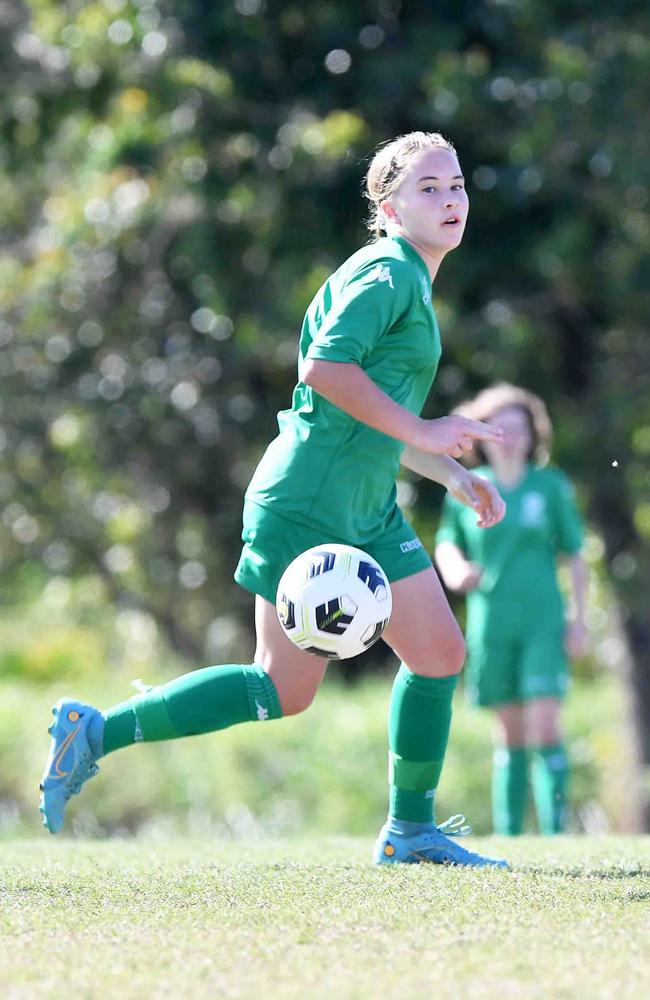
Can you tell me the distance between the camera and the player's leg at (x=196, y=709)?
15.2 feet

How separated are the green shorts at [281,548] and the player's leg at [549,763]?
3.17 m

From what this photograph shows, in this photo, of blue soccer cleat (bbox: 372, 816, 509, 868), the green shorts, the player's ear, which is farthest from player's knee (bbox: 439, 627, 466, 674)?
the player's ear

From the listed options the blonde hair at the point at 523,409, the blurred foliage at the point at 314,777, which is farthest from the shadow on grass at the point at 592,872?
the blurred foliage at the point at 314,777

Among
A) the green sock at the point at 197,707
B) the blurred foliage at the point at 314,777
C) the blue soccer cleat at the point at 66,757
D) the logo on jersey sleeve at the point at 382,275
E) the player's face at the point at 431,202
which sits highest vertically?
the player's face at the point at 431,202

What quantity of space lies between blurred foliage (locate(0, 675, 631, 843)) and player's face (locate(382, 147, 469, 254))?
6745 mm

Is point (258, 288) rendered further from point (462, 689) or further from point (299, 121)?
point (462, 689)

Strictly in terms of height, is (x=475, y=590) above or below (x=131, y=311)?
below

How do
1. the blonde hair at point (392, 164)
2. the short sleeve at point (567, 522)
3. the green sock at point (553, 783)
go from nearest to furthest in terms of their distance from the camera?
the blonde hair at point (392, 164), the green sock at point (553, 783), the short sleeve at point (567, 522)

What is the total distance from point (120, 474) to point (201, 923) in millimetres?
8463

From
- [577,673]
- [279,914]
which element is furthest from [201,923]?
[577,673]

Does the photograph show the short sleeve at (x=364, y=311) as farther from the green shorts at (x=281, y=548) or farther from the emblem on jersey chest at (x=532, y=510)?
the emblem on jersey chest at (x=532, y=510)

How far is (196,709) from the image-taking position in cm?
465

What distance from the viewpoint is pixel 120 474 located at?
12031 millimetres

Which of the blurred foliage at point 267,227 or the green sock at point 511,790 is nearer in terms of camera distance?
the green sock at point 511,790
